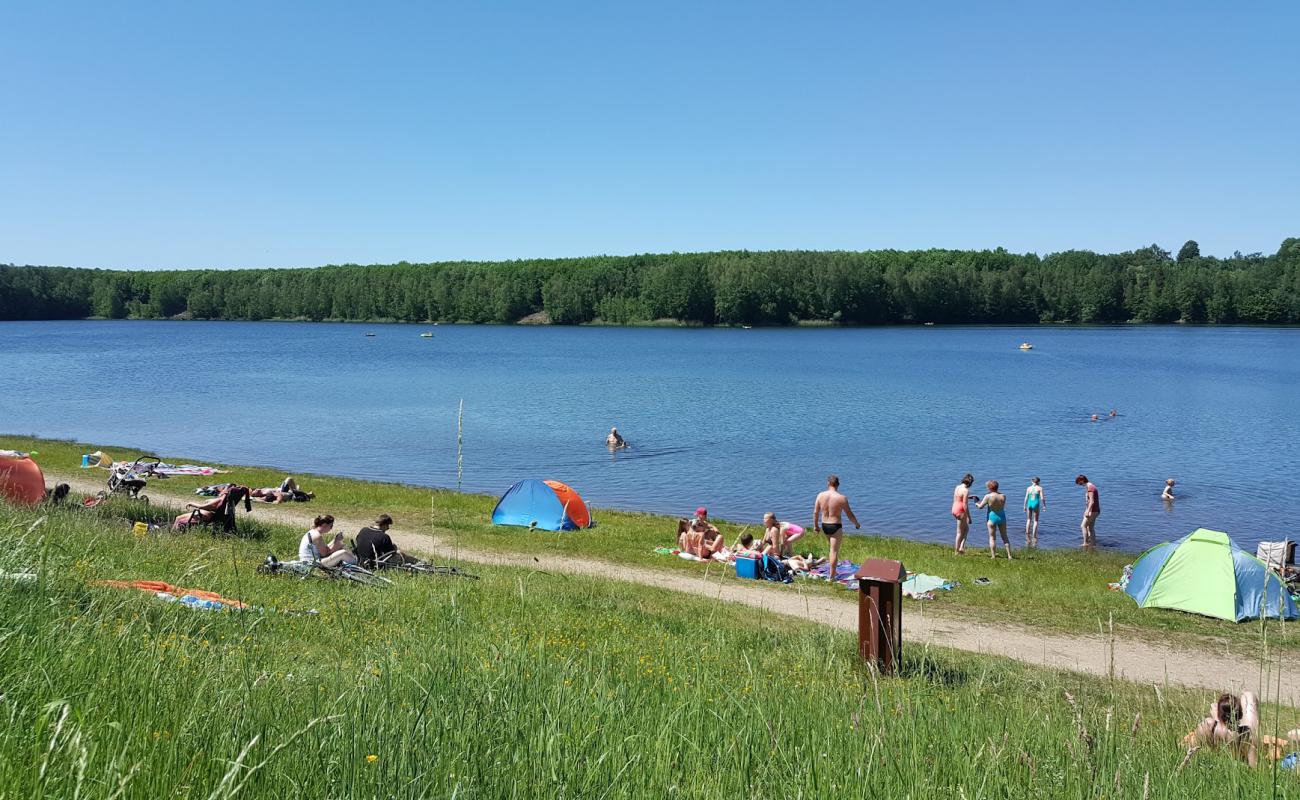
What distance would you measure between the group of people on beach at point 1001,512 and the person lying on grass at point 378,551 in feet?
36.9

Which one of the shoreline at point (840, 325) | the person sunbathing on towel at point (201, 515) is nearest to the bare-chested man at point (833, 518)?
the person sunbathing on towel at point (201, 515)

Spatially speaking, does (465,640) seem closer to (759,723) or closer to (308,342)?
(759,723)

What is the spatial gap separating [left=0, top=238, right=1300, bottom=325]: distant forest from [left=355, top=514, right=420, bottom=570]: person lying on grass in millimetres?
122601

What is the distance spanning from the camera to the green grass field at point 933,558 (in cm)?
1336

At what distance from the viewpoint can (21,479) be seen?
51.4ft

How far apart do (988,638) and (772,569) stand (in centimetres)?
431

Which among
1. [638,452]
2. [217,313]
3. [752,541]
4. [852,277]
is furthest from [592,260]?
[752,541]

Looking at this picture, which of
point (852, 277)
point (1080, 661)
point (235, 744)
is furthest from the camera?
point (852, 277)

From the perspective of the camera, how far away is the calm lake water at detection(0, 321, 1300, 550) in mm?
27547

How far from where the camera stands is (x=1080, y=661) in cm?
1159

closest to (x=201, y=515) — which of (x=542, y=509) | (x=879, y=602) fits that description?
(x=542, y=509)

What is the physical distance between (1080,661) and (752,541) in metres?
6.86

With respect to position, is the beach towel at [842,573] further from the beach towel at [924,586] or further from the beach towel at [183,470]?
the beach towel at [183,470]

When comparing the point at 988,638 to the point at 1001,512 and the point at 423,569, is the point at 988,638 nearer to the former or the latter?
the point at 1001,512
